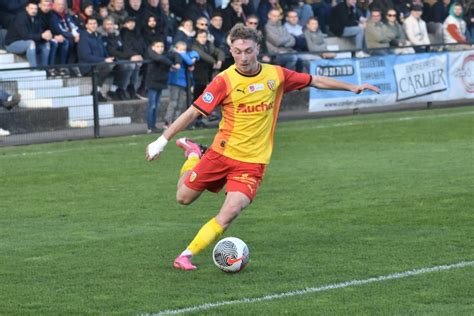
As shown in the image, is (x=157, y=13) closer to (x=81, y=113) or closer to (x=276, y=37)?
(x=276, y=37)

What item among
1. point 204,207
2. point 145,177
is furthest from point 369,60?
point 204,207

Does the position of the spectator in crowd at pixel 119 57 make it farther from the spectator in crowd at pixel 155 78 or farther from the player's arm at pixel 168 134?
the player's arm at pixel 168 134

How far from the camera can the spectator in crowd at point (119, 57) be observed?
71.4 feet

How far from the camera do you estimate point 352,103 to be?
24.3 metres

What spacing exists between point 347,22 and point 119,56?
805cm

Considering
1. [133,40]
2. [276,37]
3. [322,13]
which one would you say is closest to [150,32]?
[133,40]

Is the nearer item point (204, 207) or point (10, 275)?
point (10, 275)

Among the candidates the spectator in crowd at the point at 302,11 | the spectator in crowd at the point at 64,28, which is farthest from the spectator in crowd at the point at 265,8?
the spectator in crowd at the point at 64,28

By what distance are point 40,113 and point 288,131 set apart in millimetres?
4536


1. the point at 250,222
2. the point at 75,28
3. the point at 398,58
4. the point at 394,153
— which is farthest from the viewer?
the point at 398,58

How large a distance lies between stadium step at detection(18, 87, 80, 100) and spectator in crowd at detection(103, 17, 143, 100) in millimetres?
914

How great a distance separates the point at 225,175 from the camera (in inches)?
384

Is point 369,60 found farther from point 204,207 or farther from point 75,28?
point 204,207

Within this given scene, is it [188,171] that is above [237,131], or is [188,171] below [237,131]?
below
